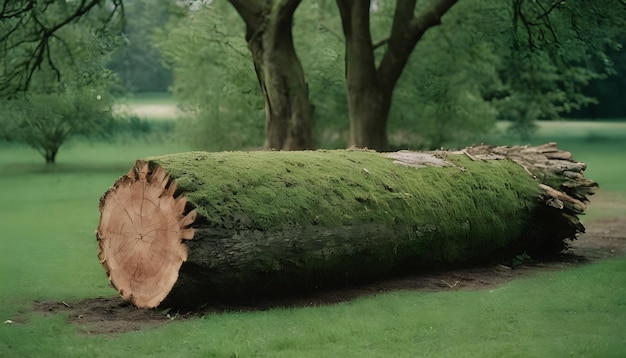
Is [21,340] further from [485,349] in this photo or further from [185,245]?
[485,349]

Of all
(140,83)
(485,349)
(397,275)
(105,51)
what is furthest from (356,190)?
(140,83)

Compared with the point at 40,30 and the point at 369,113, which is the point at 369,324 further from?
the point at 40,30

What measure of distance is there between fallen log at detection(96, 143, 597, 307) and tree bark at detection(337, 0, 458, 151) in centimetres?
744

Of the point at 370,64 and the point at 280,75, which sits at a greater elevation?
the point at 370,64

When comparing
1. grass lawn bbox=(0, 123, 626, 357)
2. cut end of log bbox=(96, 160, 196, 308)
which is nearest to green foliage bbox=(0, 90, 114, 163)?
grass lawn bbox=(0, 123, 626, 357)

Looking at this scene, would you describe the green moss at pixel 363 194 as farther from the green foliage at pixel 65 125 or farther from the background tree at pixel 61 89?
the green foliage at pixel 65 125

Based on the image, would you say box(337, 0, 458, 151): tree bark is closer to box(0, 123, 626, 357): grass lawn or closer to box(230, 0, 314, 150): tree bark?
box(230, 0, 314, 150): tree bark

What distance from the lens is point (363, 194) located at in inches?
344

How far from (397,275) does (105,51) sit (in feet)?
40.3

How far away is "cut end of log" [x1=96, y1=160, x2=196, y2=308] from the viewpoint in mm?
7523

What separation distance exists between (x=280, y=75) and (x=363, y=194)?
8.07m

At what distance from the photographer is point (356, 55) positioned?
1759cm

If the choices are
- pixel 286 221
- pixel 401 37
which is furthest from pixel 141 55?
pixel 286 221

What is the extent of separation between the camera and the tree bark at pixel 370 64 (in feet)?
57.7
